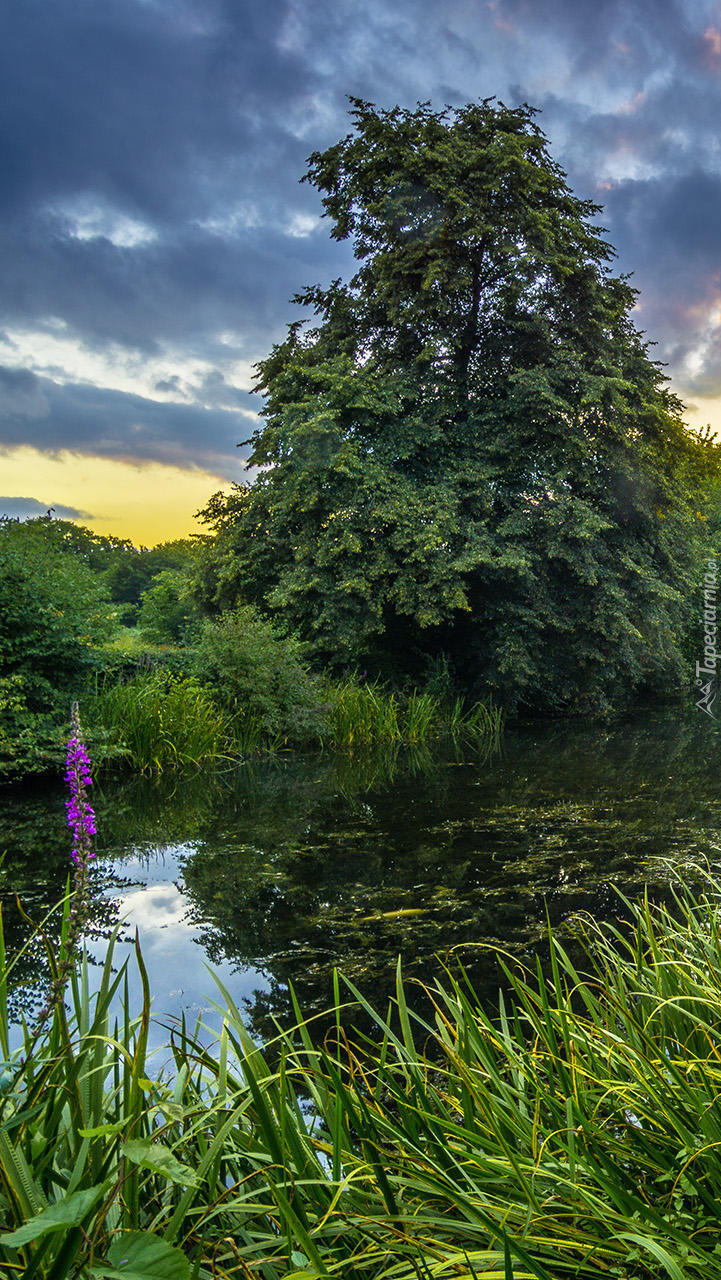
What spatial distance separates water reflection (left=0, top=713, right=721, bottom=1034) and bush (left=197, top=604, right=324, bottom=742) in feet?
4.31

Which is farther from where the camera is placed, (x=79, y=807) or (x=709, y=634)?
(x=709, y=634)

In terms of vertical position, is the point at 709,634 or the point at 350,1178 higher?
the point at 709,634

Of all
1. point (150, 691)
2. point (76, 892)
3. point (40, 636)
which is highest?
point (40, 636)

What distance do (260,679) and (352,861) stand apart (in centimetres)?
503

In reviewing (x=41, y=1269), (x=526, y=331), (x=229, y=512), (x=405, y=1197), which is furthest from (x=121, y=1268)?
(x=229, y=512)

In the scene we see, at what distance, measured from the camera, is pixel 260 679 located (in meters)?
9.84

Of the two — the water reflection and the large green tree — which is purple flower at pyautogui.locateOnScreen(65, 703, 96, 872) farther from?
the large green tree

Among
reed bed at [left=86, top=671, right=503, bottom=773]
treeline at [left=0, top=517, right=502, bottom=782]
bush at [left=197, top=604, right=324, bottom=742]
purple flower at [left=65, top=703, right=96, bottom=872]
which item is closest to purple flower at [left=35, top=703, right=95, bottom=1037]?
purple flower at [left=65, top=703, right=96, bottom=872]

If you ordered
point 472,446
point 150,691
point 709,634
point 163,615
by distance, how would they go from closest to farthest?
1. point 150,691
2. point 472,446
3. point 709,634
4. point 163,615

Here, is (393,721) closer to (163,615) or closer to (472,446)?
(472,446)

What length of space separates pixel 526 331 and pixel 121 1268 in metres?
14.4

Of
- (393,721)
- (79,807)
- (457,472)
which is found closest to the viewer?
(79,807)

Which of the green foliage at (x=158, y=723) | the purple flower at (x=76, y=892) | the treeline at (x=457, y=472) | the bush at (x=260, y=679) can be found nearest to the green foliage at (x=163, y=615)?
the treeline at (x=457, y=472)

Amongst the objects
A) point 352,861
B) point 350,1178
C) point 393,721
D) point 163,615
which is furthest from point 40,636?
point 163,615
